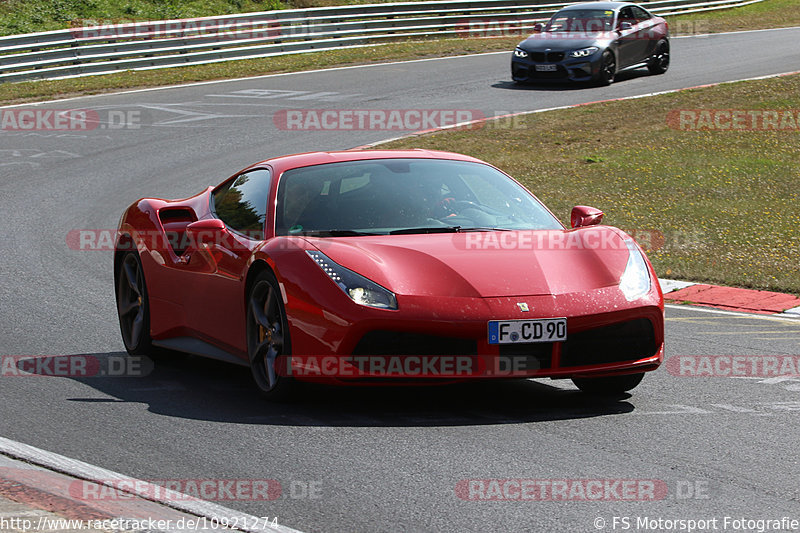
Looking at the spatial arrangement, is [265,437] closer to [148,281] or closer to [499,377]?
[499,377]

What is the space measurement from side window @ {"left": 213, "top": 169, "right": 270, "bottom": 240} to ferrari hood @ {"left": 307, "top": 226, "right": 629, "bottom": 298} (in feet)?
2.12

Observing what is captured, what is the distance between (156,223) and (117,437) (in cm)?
233

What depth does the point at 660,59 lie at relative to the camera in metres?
25.8

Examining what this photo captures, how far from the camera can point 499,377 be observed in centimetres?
593

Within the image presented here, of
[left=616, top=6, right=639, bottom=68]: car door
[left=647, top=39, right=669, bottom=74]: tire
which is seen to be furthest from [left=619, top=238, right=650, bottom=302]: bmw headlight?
[left=647, top=39, right=669, bottom=74]: tire

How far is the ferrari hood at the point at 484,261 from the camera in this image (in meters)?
6.05

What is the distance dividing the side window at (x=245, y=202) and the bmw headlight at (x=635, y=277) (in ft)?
6.53

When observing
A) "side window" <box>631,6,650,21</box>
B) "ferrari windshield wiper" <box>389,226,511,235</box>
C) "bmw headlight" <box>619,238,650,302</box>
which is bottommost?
"side window" <box>631,6,650,21</box>

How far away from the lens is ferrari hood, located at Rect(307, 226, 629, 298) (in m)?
6.05

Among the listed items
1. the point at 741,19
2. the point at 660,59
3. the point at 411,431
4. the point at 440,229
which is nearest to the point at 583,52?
the point at 660,59

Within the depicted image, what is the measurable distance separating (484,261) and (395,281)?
1.76 ft

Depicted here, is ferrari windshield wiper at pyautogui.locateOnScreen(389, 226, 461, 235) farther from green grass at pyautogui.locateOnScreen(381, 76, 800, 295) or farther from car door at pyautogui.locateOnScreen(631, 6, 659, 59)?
car door at pyautogui.locateOnScreen(631, 6, 659, 59)

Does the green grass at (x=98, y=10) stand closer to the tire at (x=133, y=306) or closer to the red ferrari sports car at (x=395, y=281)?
the tire at (x=133, y=306)

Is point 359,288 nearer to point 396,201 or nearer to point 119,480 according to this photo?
point 396,201
